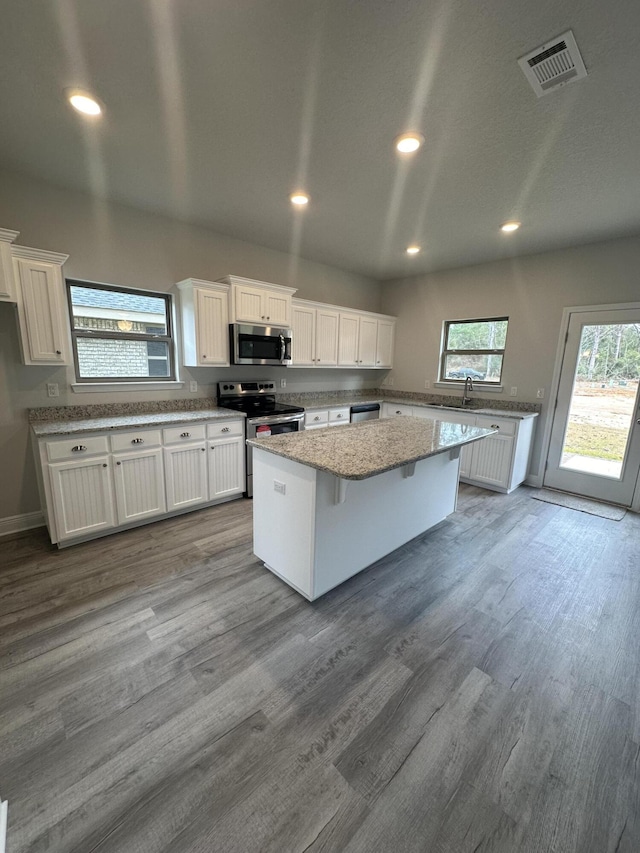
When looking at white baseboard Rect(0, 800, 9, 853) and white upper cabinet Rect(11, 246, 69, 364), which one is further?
white upper cabinet Rect(11, 246, 69, 364)

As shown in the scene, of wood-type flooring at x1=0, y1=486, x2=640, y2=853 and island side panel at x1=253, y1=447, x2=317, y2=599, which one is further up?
island side panel at x1=253, y1=447, x2=317, y2=599

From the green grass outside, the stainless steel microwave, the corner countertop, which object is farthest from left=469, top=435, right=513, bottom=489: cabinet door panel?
the stainless steel microwave

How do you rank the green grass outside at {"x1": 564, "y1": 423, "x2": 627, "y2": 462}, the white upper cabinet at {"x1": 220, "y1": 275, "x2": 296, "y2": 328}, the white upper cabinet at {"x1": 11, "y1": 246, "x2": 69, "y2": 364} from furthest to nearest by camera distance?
1. the green grass outside at {"x1": 564, "y1": 423, "x2": 627, "y2": 462}
2. the white upper cabinet at {"x1": 220, "y1": 275, "x2": 296, "y2": 328}
3. the white upper cabinet at {"x1": 11, "y1": 246, "x2": 69, "y2": 364}

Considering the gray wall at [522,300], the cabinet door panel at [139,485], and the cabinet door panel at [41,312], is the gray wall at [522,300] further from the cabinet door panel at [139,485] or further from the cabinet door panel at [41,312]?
the cabinet door panel at [41,312]

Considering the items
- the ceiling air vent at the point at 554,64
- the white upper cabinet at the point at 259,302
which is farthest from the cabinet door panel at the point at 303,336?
the ceiling air vent at the point at 554,64

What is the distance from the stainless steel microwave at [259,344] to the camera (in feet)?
12.3

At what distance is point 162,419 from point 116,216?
1.91 meters

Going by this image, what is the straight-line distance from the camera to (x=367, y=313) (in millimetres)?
5227

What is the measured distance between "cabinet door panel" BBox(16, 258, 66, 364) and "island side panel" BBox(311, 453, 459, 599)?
2393 millimetres

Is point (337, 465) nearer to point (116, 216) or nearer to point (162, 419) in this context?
point (162, 419)

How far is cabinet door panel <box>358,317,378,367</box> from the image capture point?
17.2 feet

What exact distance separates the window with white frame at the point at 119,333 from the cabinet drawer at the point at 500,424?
3702 mm

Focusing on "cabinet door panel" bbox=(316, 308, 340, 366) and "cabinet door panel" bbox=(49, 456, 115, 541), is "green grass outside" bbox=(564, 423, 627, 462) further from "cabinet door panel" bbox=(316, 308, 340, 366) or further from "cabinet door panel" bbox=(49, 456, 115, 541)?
"cabinet door panel" bbox=(49, 456, 115, 541)

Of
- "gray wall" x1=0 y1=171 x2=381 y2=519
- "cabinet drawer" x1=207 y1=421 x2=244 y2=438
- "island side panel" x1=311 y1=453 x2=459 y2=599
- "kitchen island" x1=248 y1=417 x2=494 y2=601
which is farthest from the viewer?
"cabinet drawer" x1=207 y1=421 x2=244 y2=438
